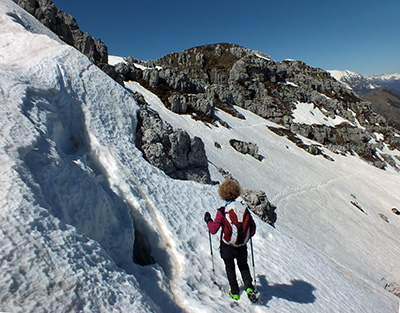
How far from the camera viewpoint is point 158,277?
23.9 feet

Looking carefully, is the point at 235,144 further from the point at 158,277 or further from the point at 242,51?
the point at 242,51

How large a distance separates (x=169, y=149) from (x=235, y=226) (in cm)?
1216

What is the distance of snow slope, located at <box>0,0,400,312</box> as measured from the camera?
4.73 m

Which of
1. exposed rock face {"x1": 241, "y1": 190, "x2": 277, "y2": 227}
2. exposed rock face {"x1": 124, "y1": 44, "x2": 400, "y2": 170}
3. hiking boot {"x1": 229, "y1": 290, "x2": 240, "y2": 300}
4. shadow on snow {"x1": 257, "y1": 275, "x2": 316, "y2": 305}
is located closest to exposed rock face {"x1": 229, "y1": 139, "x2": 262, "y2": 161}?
exposed rock face {"x1": 124, "y1": 44, "x2": 400, "y2": 170}

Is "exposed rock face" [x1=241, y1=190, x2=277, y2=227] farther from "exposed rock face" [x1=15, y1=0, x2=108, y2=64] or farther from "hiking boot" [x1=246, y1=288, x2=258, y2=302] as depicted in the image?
"exposed rock face" [x1=15, y1=0, x2=108, y2=64]

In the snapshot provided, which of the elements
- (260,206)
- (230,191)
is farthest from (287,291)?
(260,206)

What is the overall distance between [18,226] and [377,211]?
4693 centimetres

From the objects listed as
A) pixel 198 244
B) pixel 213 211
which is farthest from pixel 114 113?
pixel 198 244

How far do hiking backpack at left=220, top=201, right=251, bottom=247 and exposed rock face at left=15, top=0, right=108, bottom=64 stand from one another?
45207mm

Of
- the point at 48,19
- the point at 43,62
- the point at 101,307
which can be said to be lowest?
the point at 101,307

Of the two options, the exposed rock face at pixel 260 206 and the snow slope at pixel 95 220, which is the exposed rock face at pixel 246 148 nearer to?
the exposed rock face at pixel 260 206

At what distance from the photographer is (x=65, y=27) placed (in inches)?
1726

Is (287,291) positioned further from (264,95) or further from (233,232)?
(264,95)

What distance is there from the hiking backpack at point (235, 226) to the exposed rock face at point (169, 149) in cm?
916
